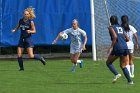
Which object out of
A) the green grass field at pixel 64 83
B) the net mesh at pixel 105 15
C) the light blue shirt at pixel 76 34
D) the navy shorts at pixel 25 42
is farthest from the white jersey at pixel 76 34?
the net mesh at pixel 105 15

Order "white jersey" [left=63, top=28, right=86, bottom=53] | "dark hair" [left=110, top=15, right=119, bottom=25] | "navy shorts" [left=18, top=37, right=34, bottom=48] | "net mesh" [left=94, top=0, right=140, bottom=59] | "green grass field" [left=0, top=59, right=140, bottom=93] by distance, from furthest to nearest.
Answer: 1. "net mesh" [left=94, top=0, right=140, bottom=59]
2. "white jersey" [left=63, top=28, right=86, bottom=53]
3. "navy shorts" [left=18, top=37, right=34, bottom=48]
4. "dark hair" [left=110, top=15, right=119, bottom=25]
5. "green grass field" [left=0, top=59, right=140, bottom=93]

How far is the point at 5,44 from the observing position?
25.7 meters

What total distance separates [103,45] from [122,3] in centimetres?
238

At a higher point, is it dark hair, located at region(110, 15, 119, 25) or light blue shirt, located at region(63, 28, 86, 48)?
dark hair, located at region(110, 15, 119, 25)

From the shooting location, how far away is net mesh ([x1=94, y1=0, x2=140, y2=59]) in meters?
25.5

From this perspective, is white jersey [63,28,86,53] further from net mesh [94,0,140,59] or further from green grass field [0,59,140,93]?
net mesh [94,0,140,59]

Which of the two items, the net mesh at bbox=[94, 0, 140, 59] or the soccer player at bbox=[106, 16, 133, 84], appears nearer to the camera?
the soccer player at bbox=[106, 16, 133, 84]

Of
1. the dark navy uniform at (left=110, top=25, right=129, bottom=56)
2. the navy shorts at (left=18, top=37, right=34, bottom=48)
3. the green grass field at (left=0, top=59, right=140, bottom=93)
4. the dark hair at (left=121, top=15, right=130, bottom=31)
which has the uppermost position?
the dark hair at (left=121, top=15, right=130, bottom=31)

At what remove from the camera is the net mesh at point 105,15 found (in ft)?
83.8

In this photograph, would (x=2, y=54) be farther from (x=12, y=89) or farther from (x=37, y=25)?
(x=12, y=89)

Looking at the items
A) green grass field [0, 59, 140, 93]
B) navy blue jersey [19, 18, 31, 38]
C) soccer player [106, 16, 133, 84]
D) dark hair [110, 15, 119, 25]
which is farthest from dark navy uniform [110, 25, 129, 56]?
navy blue jersey [19, 18, 31, 38]

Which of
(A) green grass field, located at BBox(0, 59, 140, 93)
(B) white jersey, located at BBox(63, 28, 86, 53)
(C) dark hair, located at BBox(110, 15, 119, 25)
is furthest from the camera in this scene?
(B) white jersey, located at BBox(63, 28, 86, 53)

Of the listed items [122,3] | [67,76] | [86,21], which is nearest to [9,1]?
[86,21]

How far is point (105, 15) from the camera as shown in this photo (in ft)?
84.8
